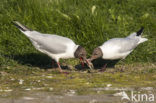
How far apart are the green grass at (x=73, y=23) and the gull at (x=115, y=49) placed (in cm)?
31

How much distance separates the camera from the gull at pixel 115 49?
643 cm

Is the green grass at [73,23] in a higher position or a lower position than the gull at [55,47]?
higher

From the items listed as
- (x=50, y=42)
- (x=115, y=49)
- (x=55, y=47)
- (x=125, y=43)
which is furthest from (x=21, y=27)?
(x=125, y=43)

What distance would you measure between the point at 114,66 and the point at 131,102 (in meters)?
2.46

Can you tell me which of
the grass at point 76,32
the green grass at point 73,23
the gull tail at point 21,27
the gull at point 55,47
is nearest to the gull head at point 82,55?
the gull at point 55,47

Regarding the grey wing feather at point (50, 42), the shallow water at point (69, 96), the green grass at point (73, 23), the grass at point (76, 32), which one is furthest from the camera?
the green grass at point (73, 23)

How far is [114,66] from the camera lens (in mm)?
6898

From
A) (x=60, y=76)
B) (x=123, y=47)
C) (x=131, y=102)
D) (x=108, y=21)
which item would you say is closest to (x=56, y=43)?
(x=60, y=76)

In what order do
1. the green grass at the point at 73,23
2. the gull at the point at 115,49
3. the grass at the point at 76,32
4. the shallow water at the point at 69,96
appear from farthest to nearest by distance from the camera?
the green grass at the point at 73,23 → the gull at the point at 115,49 → the grass at the point at 76,32 → the shallow water at the point at 69,96

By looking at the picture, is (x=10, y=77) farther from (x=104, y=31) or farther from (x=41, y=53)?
(x=104, y=31)

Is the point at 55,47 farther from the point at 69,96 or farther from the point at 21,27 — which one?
the point at 69,96

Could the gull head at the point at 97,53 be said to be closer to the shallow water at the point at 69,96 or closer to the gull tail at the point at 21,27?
the gull tail at the point at 21,27

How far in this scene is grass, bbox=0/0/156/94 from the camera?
584 cm

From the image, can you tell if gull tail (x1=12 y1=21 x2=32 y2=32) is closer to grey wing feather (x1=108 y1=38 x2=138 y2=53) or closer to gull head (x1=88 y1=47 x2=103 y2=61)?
gull head (x1=88 y1=47 x2=103 y2=61)
